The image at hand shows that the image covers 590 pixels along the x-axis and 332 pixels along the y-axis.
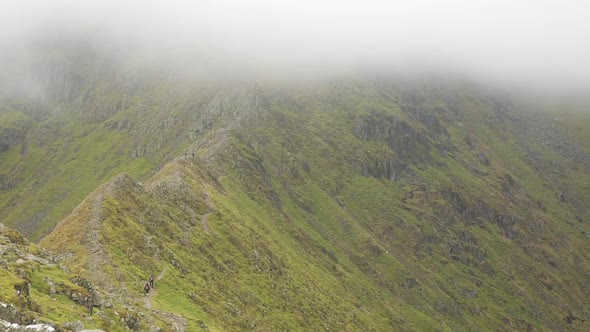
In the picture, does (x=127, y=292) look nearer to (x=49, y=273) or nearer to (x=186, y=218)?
(x=49, y=273)

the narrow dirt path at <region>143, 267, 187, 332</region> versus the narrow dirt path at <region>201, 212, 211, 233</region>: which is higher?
the narrow dirt path at <region>143, 267, 187, 332</region>

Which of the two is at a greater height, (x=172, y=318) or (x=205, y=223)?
(x=172, y=318)

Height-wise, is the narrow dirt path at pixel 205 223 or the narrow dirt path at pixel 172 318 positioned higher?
the narrow dirt path at pixel 172 318

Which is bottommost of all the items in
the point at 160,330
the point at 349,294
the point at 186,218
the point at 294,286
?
the point at 349,294

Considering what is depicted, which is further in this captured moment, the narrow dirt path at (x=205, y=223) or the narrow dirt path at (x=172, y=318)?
the narrow dirt path at (x=205, y=223)

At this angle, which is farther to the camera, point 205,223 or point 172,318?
point 205,223

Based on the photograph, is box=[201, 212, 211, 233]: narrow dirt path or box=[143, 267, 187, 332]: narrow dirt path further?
box=[201, 212, 211, 233]: narrow dirt path

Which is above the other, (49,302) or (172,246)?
(49,302)

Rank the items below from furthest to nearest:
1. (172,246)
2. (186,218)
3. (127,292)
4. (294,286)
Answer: (294,286) < (186,218) < (172,246) < (127,292)

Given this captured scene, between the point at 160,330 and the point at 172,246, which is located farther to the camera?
the point at 172,246

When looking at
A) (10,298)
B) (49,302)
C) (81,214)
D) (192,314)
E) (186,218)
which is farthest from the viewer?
(186,218)

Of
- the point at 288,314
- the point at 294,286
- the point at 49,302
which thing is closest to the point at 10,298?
the point at 49,302
